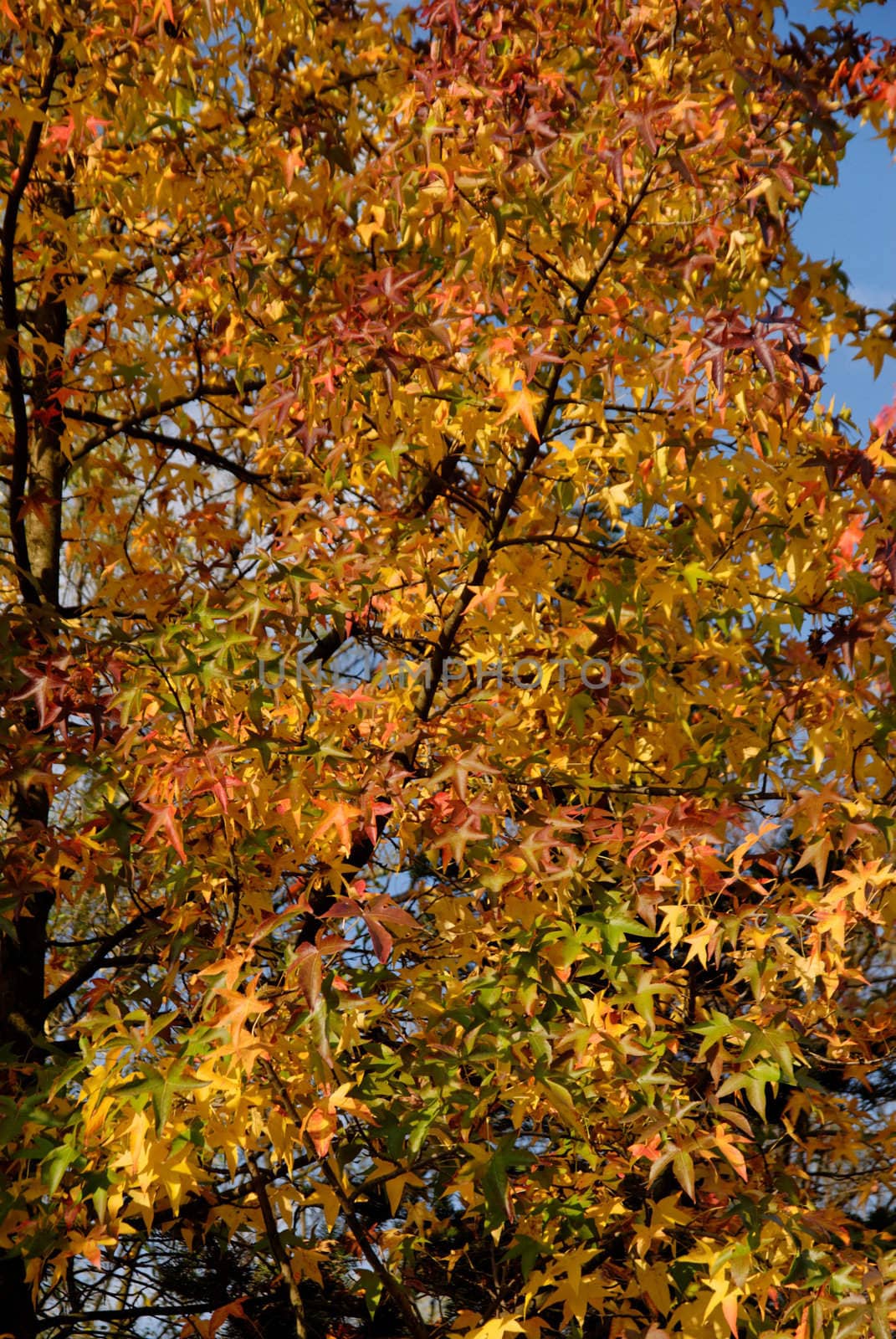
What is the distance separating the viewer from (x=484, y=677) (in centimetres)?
380

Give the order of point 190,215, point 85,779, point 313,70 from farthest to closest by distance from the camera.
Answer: point 85,779, point 190,215, point 313,70

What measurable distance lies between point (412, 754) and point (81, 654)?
974 mm

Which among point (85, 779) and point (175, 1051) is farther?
point (85, 779)

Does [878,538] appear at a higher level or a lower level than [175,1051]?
higher

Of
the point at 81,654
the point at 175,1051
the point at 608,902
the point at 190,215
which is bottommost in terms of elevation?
the point at 175,1051

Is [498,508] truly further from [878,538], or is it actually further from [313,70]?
[313,70]

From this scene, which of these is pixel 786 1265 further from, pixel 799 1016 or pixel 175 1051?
pixel 175 1051

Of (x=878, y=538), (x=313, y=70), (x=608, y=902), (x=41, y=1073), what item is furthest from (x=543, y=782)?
(x=313, y=70)

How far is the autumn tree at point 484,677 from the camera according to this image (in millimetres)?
2746

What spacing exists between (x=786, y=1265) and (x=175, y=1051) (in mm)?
1651

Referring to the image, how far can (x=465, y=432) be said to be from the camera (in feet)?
10.8

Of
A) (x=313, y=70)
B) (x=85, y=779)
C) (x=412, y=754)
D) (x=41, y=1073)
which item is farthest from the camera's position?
(x=85, y=779)

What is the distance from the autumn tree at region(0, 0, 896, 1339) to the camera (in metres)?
2.75

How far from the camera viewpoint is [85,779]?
6.58 metres
